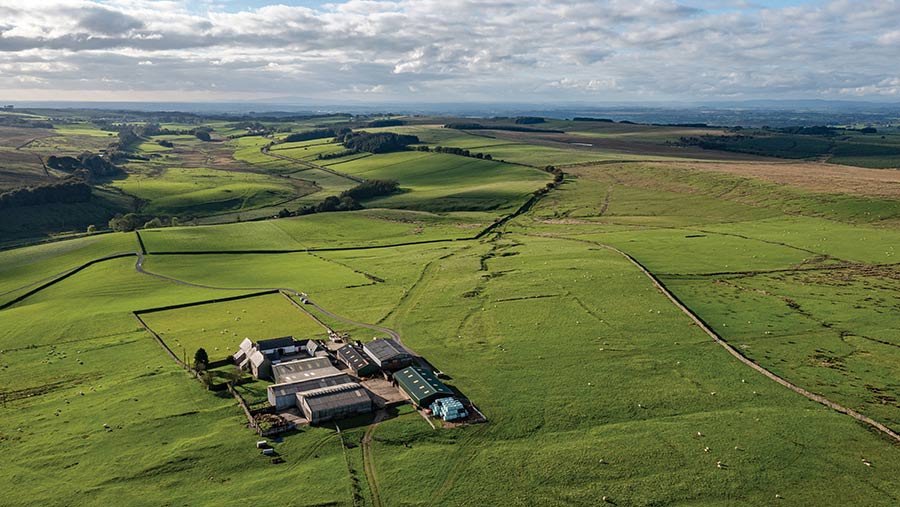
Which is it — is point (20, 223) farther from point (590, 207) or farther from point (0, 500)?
point (590, 207)

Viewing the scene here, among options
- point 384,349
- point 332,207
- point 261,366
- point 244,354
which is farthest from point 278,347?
point 332,207

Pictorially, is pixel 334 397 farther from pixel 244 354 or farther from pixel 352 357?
pixel 244 354

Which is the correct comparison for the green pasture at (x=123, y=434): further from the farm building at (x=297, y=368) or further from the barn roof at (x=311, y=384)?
the farm building at (x=297, y=368)

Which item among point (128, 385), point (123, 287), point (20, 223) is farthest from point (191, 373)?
point (20, 223)

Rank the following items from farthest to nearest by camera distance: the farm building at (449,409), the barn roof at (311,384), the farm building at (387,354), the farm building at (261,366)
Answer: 1. the farm building at (261,366)
2. the farm building at (387,354)
3. the barn roof at (311,384)
4. the farm building at (449,409)

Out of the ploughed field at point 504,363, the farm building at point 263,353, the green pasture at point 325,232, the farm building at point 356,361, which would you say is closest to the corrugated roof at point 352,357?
the farm building at point 356,361

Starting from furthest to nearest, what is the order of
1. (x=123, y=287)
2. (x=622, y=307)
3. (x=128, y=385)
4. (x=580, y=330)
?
(x=123, y=287)
(x=622, y=307)
(x=580, y=330)
(x=128, y=385)
